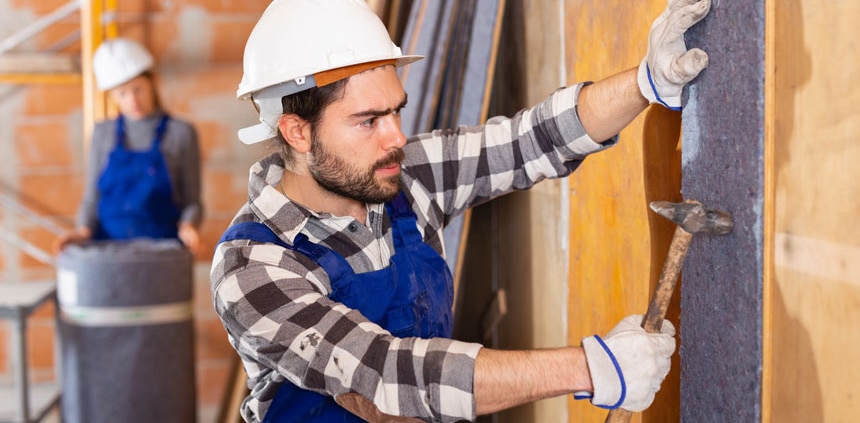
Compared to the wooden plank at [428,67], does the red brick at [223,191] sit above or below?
below

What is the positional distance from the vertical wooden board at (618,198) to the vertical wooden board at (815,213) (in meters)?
0.29

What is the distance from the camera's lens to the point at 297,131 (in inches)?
51.8

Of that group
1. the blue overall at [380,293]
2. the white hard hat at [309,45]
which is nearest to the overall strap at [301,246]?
the blue overall at [380,293]

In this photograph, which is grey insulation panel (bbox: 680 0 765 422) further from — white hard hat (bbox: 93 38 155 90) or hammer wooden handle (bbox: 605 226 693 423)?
white hard hat (bbox: 93 38 155 90)

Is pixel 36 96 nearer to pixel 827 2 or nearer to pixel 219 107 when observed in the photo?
pixel 219 107

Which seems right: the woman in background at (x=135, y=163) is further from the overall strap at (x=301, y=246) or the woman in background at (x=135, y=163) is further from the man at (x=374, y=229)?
the overall strap at (x=301, y=246)

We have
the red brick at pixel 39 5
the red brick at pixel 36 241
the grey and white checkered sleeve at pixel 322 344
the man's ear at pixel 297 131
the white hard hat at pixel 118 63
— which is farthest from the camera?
the red brick at pixel 36 241

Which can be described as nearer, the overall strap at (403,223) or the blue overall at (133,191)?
the overall strap at (403,223)

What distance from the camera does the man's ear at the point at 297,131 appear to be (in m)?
1.31

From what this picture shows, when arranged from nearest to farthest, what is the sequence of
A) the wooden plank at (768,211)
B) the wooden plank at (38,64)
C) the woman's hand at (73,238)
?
the wooden plank at (768,211), the woman's hand at (73,238), the wooden plank at (38,64)

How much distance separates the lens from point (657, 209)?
0.97m

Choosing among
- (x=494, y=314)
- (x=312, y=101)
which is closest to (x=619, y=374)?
(x=312, y=101)

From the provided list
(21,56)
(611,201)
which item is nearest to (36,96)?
(21,56)

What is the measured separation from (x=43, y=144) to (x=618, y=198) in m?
3.24
